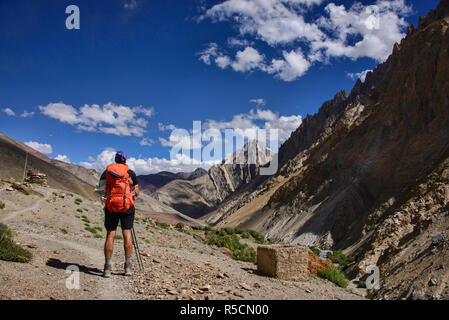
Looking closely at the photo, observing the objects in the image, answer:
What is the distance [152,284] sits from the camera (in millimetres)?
5766

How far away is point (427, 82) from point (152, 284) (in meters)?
41.6

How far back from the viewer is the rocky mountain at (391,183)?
55.8 feet

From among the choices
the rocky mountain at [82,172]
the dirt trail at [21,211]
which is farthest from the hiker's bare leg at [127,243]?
the rocky mountain at [82,172]

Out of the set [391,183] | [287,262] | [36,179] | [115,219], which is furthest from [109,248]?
[391,183]

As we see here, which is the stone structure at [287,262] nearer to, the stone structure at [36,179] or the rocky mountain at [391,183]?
the rocky mountain at [391,183]

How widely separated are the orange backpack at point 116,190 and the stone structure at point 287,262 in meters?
3.92

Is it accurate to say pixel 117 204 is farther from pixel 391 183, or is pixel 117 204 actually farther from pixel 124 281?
pixel 391 183

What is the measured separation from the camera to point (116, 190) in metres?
6.31

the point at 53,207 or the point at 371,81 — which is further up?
the point at 371,81

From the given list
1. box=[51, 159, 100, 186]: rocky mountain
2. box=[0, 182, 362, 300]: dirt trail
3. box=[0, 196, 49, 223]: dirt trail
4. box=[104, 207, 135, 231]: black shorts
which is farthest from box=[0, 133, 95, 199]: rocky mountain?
box=[104, 207, 135, 231]: black shorts

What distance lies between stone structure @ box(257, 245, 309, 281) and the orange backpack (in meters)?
3.92

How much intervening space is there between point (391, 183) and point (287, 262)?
1222 inches
